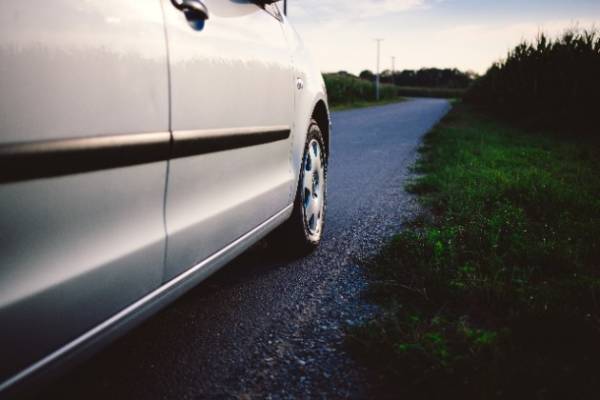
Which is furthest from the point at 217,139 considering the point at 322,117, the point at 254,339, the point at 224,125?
the point at 322,117

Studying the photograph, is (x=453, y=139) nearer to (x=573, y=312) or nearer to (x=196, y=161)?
(x=573, y=312)

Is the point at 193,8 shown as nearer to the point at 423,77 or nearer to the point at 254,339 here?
the point at 254,339

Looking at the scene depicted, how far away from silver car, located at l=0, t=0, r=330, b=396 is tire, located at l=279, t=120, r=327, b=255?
0.71m

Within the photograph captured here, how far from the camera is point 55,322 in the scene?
1.08m

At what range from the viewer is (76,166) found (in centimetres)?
112

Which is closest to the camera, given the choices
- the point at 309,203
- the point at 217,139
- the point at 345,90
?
the point at 217,139

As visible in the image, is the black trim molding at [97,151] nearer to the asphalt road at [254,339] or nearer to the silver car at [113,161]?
the silver car at [113,161]

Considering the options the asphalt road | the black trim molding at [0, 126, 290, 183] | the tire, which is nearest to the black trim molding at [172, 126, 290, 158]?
the black trim molding at [0, 126, 290, 183]

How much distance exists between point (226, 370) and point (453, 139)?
26.0ft

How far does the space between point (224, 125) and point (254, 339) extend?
0.84m

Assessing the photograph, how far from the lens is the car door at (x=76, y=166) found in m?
0.98

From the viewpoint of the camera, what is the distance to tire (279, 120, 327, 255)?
278 centimetres

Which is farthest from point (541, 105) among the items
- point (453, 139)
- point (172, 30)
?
point (172, 30)

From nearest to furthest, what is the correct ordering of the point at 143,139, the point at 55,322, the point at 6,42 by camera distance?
the point at 6,42
the point at 55,322
the point at 143,139
